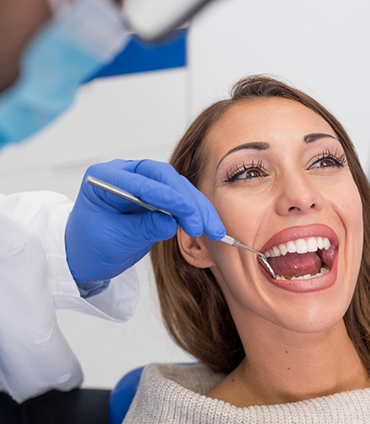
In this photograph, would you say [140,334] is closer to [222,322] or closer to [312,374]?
[222,322]

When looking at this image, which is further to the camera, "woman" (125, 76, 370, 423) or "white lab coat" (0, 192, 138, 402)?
"white lab coat" (0, 192, 138, 402)

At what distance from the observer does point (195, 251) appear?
52.6 inches

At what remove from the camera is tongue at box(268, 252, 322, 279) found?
1281 mm

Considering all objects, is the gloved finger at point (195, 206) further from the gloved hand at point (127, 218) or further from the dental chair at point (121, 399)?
the dental chair at point (121, 399)

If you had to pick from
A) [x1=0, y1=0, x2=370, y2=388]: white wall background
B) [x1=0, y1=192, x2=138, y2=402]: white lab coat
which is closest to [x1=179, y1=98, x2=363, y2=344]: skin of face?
[x1=0, y1=192, x2=138, y2=402]: white lab coat

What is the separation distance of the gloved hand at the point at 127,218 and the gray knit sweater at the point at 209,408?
348 millimetres

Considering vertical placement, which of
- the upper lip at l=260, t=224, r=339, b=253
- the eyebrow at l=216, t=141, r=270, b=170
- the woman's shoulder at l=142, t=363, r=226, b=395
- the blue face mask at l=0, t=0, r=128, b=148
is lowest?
the woman's shoulder at l=142, t=363, r=226, b=395

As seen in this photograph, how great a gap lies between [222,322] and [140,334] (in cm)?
114

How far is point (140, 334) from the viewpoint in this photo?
2574 mm

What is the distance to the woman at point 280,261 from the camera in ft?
3.65

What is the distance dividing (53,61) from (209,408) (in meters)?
0.96

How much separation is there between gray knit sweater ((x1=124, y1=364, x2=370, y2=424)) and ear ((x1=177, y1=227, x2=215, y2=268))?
337 millimetres

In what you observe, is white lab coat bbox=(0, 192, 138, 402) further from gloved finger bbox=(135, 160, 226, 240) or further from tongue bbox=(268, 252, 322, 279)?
tongue bbox=(268, 252, 322, 279)

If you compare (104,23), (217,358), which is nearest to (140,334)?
(217,358)
